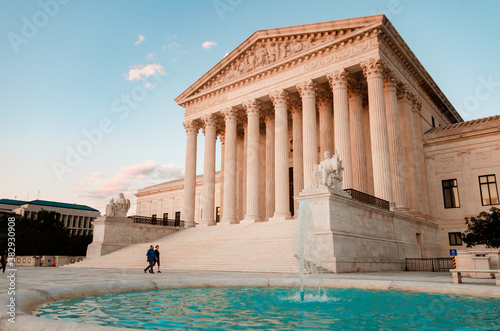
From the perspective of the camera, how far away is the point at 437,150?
33.9 meters

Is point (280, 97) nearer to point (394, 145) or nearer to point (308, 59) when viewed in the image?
point (308, 59)

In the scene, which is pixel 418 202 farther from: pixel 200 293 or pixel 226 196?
pixel 200 293

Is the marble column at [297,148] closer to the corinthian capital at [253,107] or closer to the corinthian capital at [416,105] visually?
the corinthian capital at [253,107]

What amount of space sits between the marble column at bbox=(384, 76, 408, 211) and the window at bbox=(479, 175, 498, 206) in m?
8.40

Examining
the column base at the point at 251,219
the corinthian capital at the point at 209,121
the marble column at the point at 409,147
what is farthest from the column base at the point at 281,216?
the corinthian capital at the point at 209,121

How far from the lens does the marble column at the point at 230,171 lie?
118 feet

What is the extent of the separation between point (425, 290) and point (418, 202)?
2141 centimetres

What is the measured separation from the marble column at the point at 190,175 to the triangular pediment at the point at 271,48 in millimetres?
3531

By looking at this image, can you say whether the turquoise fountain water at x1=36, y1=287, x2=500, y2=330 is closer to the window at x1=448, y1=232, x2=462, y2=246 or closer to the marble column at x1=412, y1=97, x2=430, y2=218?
the marble column at x1=412, y1=97, x2=430, y2=218

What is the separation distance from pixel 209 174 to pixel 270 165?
21.5 feet

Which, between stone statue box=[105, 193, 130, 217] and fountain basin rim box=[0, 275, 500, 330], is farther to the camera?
stone statue box=[105, 193, 130, 217]

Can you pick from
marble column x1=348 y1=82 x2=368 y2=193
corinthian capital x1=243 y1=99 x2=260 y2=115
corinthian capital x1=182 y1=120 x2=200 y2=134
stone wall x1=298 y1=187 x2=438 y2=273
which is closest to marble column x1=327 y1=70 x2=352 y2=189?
marble column x1=348 y1=82 x2=368 y2=193

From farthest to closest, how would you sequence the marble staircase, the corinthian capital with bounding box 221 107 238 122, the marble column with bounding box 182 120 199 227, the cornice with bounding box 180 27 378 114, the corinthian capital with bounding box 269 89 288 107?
the marble column with bounding box 182 120 199 227, the corinthian capital with bounding box 221 107 238 122, the corinthian capital with bounding box 269 89 288 107, the cornice with bounding box 180 27 378 114, the marble staircase

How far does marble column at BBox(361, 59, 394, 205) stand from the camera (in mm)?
26438
